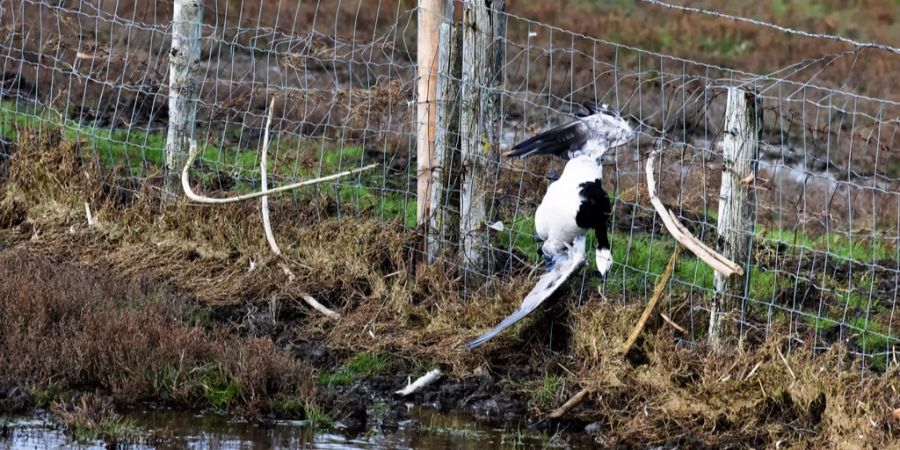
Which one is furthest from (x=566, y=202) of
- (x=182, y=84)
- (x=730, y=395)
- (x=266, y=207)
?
(x=182, y=84)

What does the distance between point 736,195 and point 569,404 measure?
140 cm

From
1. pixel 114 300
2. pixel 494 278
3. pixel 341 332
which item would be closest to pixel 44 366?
pixel 114 300

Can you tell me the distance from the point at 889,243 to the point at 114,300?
21.4 feet

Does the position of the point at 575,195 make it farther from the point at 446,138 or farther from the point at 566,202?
the point at 446,138

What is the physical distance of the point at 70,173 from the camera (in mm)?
9219

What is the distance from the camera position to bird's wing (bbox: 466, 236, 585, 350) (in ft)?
23.4

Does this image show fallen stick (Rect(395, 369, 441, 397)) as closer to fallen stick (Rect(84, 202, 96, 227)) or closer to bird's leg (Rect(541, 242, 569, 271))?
bird's leg (Rect(541, 242, 569, 271))

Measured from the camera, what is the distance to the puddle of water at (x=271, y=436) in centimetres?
612

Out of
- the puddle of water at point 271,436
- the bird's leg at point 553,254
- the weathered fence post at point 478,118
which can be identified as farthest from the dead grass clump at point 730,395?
the weathered fence post at point 478,118

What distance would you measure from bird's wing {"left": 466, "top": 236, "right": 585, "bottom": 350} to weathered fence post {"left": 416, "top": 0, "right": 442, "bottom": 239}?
3.64ft

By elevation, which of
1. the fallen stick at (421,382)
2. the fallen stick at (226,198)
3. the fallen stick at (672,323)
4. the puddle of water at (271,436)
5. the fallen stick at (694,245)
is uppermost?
the fallen stick at (694,245)

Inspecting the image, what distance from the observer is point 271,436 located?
640 cm

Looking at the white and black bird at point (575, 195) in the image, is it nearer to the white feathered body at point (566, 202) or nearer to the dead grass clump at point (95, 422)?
the white feathered body at point (566, 202)

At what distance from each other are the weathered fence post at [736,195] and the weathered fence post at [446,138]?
1775 millimetres
